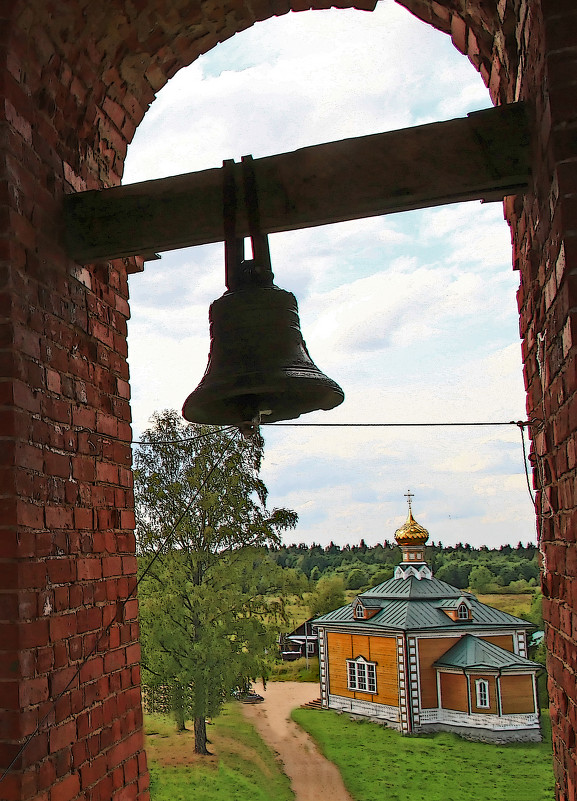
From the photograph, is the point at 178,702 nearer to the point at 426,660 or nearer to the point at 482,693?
the point at 426,660

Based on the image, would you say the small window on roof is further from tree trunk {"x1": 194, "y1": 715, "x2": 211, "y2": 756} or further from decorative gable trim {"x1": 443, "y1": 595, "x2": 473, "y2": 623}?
tree trunk {"x1": 194, "y1": 715, "x2": 211, "y2": 756}

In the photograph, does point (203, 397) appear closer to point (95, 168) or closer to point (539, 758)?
point (95, 168)

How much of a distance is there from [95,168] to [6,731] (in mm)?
1543

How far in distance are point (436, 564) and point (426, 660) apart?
328 centimetres

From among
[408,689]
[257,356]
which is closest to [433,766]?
[408,689]

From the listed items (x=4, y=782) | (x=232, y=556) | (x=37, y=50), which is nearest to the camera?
(x=4, y=782)

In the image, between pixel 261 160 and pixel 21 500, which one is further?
pixel 261 160

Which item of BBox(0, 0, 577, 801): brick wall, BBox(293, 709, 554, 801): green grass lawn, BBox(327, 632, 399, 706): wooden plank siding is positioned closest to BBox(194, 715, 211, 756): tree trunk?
BBox(293, 709, 554, 801): green grass lawn

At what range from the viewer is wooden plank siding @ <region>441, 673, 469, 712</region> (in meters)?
19.2

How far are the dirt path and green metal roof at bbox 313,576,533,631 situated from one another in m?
2.89

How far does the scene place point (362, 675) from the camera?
20.3 m

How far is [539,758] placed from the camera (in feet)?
62.9

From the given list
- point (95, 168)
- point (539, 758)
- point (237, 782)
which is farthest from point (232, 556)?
point (95, 168)

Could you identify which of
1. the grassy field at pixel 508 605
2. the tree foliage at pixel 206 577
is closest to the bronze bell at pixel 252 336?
the tree foliage at pixel 206 577
